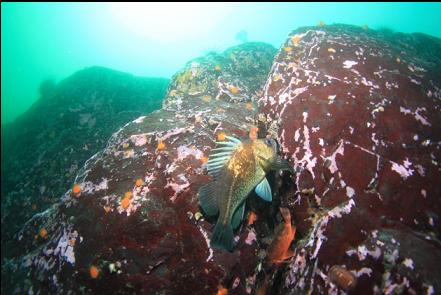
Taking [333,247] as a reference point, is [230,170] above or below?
above

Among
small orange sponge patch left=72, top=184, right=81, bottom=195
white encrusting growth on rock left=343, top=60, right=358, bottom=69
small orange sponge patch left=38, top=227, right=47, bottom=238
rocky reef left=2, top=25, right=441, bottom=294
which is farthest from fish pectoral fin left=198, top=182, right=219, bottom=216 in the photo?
white encrusting growth on rock left=343, top=60, right=358, bottom=69

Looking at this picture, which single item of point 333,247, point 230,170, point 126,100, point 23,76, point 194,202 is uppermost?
Result: point 230,170

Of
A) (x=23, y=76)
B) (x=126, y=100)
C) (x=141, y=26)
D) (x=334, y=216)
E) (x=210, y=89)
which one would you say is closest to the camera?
(x=334, y=216)

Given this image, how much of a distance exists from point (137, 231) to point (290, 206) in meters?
1.96

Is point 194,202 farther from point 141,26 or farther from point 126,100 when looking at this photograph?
point 141,26

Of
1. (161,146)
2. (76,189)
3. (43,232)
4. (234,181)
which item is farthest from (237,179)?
(43,232)

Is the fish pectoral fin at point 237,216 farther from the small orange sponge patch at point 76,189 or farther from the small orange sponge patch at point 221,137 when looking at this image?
the small orange sponge patch at point 76,189

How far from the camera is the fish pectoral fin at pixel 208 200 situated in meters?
2.91

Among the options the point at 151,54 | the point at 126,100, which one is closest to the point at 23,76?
the point at 151,54

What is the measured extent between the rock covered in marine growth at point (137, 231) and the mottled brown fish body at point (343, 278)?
0.92m

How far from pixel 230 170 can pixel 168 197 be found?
97 centimetres

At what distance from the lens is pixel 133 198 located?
328 centimetres

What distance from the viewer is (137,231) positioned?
3039mm

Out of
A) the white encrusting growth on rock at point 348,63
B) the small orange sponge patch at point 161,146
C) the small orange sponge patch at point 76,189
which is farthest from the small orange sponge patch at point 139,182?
the white encrusting growth on rock at point 348,63
